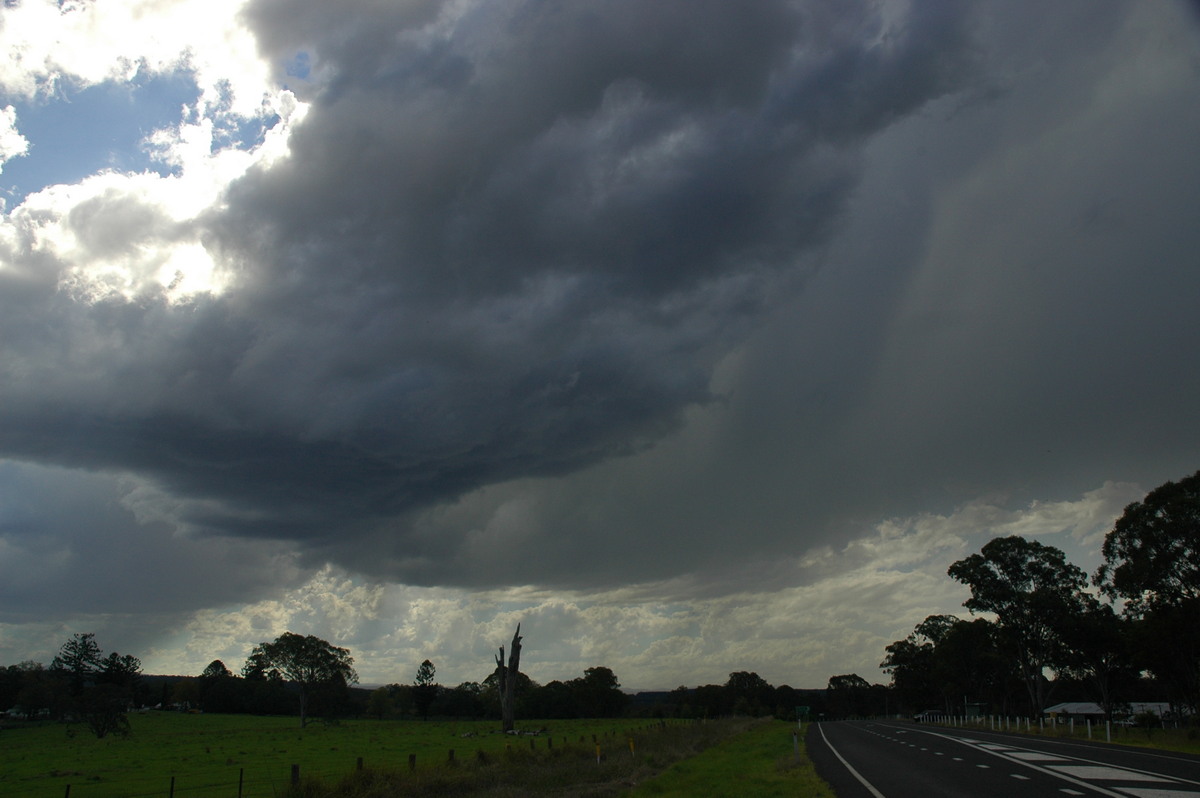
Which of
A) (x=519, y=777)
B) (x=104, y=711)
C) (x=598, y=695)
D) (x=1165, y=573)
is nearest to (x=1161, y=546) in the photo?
(x=1165, y=573)

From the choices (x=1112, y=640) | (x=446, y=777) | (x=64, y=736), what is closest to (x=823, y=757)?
(x=446, y=777)

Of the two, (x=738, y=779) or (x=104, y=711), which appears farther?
(x=104, y=711)

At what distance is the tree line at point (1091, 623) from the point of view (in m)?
51.0

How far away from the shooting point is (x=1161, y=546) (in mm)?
51844

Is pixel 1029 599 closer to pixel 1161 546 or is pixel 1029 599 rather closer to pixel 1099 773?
pixel 1161 546

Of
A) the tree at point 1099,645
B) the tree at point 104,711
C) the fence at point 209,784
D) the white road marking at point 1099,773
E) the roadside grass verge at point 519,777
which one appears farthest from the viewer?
the tree at point 104,711

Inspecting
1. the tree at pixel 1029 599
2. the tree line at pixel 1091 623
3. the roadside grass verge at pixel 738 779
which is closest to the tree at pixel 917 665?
the tree line at pixel 1091 623

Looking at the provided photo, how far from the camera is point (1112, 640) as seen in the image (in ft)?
243

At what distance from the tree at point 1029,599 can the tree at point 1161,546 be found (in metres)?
22.3

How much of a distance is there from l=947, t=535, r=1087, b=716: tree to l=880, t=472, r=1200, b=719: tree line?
10 centimetres

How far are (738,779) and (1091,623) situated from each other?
2493 inches

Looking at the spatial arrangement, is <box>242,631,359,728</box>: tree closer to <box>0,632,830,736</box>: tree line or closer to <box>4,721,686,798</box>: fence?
<box>0,632,830,736</box>: tree line

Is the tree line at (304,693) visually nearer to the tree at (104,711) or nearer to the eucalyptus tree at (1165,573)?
the tree at (104,711)

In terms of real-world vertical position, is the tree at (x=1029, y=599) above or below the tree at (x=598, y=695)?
above
